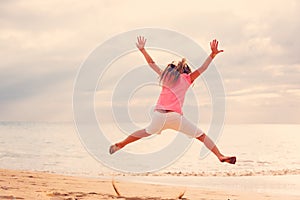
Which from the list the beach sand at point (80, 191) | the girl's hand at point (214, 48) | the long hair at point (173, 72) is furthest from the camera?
the beach sand at point (80, 191)

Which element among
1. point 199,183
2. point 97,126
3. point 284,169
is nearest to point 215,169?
point 284,169

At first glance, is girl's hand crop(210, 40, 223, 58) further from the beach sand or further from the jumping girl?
the beach sand

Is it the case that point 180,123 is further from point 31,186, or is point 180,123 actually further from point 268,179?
point 268,179

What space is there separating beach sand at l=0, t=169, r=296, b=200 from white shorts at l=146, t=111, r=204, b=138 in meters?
4.05

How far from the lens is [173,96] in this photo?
8.15 metres

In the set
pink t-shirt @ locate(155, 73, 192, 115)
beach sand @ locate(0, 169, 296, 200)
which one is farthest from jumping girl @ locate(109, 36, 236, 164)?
beach sand @ locate(0, 169, 296, 200)

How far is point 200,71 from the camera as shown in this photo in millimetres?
8242

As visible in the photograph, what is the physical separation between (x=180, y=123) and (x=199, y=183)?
10.8m

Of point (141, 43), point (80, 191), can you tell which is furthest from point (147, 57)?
point (80, 191)

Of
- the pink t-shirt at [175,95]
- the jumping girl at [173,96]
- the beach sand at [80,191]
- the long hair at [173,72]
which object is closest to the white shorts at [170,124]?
the jumping girl at [173,96]

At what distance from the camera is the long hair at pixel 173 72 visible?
323 inches

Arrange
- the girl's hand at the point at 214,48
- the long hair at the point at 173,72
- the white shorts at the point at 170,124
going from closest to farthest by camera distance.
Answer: the white shorts at the point at 170,124 → the long hair at the point at 173,72 → the girl's hand at the point at 214,48

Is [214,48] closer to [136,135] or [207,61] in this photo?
[207,61]

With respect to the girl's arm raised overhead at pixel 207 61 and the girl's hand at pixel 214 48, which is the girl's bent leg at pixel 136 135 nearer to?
the girl's arm raised overhead at pixel 207 61
